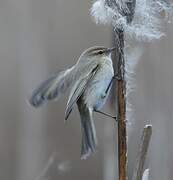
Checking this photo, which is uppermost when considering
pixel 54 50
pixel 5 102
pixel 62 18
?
pixel 62 18

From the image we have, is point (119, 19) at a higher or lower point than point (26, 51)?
higher

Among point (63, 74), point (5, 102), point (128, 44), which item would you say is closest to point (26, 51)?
point (5, 102)

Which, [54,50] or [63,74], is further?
[54,50]

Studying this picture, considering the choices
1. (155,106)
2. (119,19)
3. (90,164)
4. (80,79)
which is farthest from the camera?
(90,164)

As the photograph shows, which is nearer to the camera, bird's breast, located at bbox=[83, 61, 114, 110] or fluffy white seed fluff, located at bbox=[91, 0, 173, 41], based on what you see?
fluffy white seed fluff, located at bbox=[91, 0, 173, 41]

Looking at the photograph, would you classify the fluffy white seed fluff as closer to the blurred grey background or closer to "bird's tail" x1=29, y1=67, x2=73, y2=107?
"bird's tail" x1=29, y1=67, x2=73, y2=107

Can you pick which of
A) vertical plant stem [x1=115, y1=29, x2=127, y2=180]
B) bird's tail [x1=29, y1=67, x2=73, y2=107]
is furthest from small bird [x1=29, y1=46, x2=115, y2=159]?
vertical plant stem [x1=115, y1=29, x2=127, y2=180]

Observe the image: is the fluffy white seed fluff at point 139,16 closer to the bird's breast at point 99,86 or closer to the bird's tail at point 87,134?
the bird's breast at point 99,86

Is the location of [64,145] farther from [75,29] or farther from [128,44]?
[128,44]
